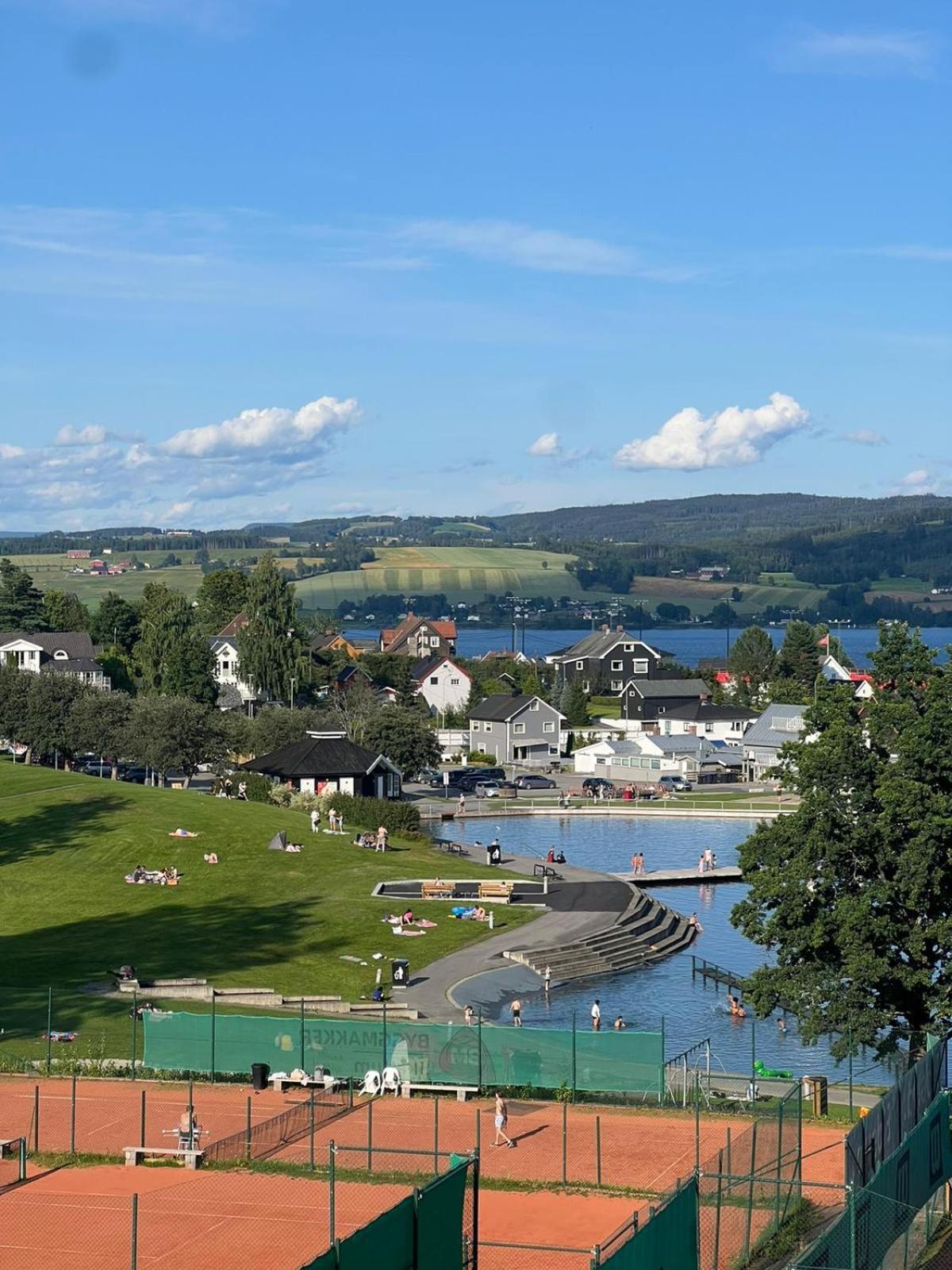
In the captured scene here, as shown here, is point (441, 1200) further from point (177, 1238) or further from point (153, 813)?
point (153, 813)

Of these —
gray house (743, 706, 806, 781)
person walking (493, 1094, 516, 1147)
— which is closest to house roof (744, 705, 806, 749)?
gray house (743, 706, 806, 781)

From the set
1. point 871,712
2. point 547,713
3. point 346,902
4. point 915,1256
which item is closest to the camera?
point 915,1256

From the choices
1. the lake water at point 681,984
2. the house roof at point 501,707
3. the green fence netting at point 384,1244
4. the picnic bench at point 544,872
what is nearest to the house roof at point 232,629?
the house roof at point 501,707

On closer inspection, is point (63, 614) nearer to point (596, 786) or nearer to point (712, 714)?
point (712, 714)

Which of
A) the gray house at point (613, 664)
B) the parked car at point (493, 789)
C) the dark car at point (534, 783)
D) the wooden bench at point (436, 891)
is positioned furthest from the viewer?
the gray house at point (613, 664)

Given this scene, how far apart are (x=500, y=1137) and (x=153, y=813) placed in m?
47.0

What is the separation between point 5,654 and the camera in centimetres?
15638

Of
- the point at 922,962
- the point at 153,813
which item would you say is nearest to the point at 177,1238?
the point at 922,962

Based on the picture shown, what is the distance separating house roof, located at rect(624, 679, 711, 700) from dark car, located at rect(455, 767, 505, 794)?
33.0m

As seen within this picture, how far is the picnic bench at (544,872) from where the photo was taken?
236 feet

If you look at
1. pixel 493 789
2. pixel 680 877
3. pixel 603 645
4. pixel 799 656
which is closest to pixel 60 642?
pixel 603 645

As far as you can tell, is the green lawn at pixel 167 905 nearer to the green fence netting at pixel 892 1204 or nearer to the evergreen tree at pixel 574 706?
the green fence netting at pixel 892 1204

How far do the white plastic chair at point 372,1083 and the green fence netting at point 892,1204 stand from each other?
12978 millimetres

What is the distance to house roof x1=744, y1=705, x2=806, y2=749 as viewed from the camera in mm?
121562
